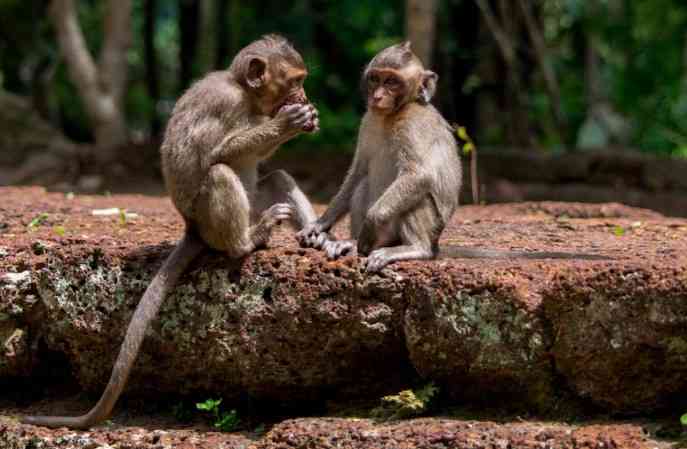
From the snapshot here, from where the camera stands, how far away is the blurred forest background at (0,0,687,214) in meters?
15.0

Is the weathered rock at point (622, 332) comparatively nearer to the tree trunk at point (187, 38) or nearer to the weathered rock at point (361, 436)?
the weathered rock at point (361, 436)

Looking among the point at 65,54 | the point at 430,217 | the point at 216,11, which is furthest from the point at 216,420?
the point at 216,11

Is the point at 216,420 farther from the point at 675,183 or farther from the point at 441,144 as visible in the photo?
the point at 675,183

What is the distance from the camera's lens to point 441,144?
7105mm

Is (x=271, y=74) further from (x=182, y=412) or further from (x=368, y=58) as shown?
(x=368, y=58)

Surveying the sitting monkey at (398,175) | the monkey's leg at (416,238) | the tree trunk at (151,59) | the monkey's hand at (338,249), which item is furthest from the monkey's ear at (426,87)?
the tree trunk at (151,59)

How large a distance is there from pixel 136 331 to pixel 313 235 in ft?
4.06

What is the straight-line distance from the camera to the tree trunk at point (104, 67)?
14.7 metres

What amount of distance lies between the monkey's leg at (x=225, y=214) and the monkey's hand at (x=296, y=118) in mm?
422

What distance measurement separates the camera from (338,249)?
6.78 m

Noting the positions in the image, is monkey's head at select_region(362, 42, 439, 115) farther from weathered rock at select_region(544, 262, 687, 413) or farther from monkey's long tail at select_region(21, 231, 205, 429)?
weathered rock at select_region(544, 262, 687, 413)

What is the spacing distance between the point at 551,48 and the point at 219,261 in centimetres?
1281

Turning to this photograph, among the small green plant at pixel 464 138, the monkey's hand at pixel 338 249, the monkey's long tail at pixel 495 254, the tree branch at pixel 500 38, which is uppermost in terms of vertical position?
the tree branch at pixel 500 38

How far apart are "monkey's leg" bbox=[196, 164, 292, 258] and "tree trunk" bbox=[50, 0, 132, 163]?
849 centimetres
